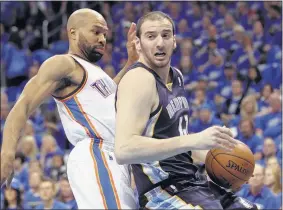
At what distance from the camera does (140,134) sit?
3.86 meters

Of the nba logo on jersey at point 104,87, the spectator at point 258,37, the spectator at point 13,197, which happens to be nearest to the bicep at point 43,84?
the nba logo on jersey at point 104,87

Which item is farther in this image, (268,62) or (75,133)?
(268,62)

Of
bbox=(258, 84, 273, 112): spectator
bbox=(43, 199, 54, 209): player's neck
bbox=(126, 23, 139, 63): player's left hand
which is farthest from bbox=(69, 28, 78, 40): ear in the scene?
bbox=(258, 84, 273, 112): spectator

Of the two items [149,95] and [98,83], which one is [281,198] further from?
[149,95]

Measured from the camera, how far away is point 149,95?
3.93 meters

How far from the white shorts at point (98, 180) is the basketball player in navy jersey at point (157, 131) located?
265mm

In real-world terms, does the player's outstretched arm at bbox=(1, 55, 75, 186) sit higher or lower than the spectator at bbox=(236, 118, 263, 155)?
higher

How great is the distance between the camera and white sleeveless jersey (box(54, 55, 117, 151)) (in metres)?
4.80

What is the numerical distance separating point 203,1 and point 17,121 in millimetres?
10883

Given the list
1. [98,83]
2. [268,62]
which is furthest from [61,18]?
[98,83]

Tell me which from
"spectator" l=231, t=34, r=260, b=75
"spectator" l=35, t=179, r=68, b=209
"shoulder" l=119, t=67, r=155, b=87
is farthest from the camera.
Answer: "spectator" l=231, t=34, r=260, b=75

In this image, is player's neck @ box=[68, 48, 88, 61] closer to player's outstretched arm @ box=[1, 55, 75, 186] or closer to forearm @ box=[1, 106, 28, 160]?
player's outstretched arm @ box=[1, 55, 75, 186]

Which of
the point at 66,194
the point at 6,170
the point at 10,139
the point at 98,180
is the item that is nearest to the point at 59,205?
the point at 66,194

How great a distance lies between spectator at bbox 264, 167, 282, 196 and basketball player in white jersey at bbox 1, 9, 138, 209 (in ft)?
11.3
